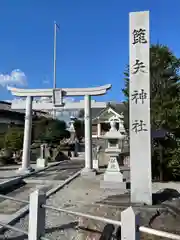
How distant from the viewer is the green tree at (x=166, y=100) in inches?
397

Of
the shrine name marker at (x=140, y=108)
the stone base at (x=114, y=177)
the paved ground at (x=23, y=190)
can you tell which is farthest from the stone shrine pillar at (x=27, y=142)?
the shrine name marker at (x=140, y=108)

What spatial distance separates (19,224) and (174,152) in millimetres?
6635

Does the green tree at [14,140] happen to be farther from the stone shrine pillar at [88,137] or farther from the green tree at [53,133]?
the stone shrine pillar at [88,137]

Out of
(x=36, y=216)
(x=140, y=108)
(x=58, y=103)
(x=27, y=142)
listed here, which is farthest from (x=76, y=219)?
(x=58, y=103)

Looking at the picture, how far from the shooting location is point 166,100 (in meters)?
11.8

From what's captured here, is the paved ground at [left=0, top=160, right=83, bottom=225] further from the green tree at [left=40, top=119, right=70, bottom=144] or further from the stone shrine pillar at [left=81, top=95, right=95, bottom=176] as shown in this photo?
the green tree at [left=40, top=119, right=70, bottom=144]

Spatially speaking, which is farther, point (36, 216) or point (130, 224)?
point (36, 216)

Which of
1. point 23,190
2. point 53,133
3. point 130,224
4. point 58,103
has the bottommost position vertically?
point 23,190

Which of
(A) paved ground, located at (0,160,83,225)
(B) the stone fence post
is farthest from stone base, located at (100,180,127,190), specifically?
(B) the stone fence post

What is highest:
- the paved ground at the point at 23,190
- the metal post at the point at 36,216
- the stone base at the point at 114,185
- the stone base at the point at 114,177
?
the metal post at the point at 36,216

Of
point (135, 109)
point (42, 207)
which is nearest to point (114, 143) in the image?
point (135, 109)

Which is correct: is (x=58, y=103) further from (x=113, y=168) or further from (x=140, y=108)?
(x=140, y=108)

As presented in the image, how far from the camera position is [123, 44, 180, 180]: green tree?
1008cm

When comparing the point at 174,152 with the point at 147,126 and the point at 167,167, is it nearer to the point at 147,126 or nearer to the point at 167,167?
the point at 167,167
